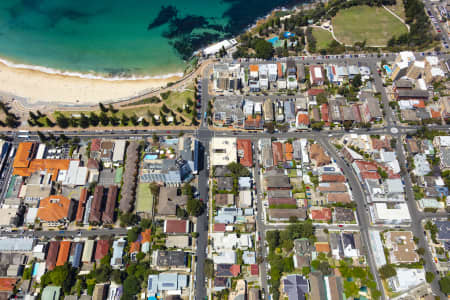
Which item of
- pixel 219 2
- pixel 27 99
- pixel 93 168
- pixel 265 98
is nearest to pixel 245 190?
pixel 265 98

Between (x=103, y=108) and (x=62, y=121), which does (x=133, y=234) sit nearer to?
(x=103, y=108)

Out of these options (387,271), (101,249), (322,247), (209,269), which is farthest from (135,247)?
(387,271)

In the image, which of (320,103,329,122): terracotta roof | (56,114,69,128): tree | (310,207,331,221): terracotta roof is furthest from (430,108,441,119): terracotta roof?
(56,114,69,128): tree

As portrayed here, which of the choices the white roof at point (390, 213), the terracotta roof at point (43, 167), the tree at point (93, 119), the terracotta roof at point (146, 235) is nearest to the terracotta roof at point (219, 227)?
the terracotta roof at point (146, 235)

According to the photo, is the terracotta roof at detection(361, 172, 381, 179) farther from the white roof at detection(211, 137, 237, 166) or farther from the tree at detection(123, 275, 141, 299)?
the tree at detection(123, 275, 141, 299)

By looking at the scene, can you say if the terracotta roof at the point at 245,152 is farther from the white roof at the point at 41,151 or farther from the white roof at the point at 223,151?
the white roof at the point at 41,151
